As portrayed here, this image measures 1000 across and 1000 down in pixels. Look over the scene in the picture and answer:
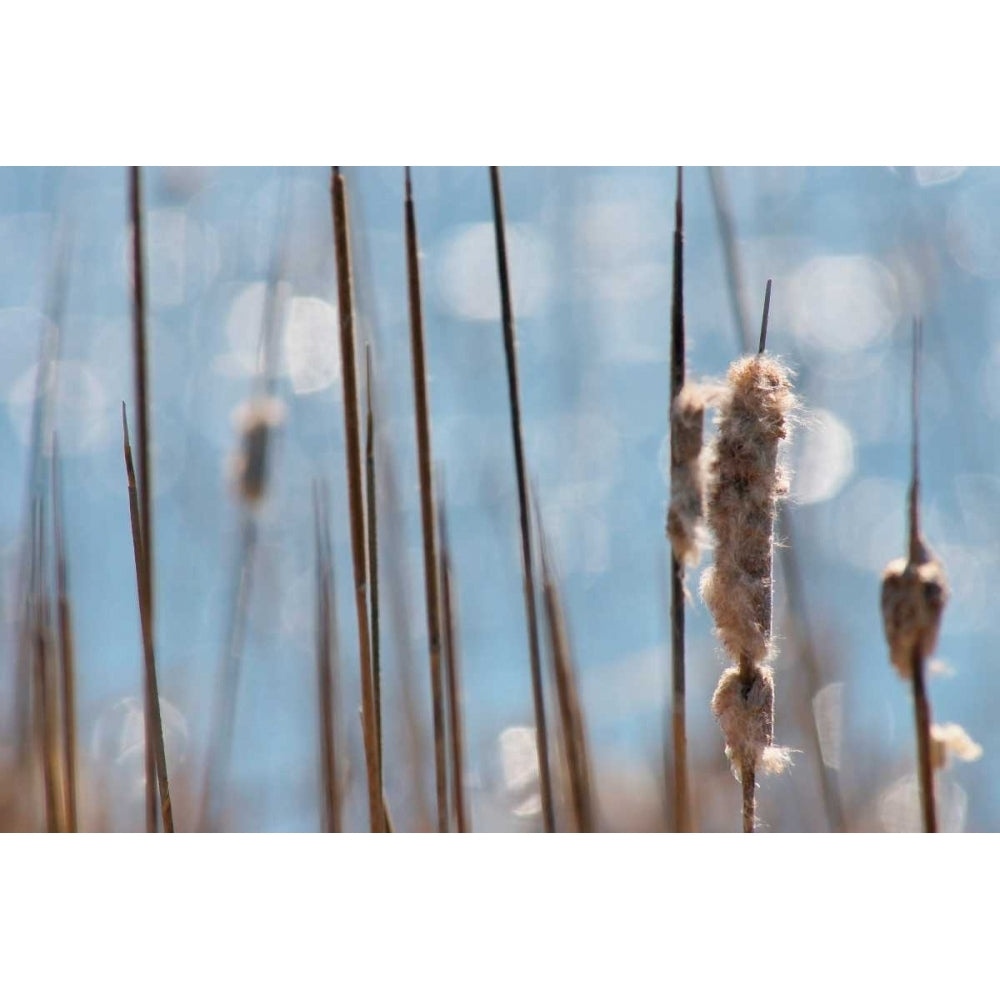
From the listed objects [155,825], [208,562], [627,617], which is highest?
[208,562]

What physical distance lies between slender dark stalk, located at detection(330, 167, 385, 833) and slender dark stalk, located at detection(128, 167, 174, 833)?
0.77 ft

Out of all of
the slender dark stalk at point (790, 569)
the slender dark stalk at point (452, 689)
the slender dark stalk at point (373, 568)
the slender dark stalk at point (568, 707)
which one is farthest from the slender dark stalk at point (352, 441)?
the slender dark stalk at point (790, 569)

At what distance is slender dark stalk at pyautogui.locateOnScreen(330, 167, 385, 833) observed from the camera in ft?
A: 4.02

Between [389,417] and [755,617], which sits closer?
[755,617]

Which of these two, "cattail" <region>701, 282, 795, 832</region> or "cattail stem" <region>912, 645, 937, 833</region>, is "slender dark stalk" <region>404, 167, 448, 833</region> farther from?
"cattail stem" <region>912, 645, 937, 833</region>

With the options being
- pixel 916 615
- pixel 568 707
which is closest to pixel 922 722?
pixel 916 615

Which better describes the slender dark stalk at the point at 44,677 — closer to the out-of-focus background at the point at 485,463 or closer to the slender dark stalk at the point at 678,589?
the out-of-focus background at the point at 485,463

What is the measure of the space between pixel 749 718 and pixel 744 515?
8.0 inches

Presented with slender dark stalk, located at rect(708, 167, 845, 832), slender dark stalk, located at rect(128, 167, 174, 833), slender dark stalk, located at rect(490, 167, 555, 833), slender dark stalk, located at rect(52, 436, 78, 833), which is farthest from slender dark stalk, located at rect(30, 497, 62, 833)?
slender dark stalk, located at rect(708, 167, 845, 832)
